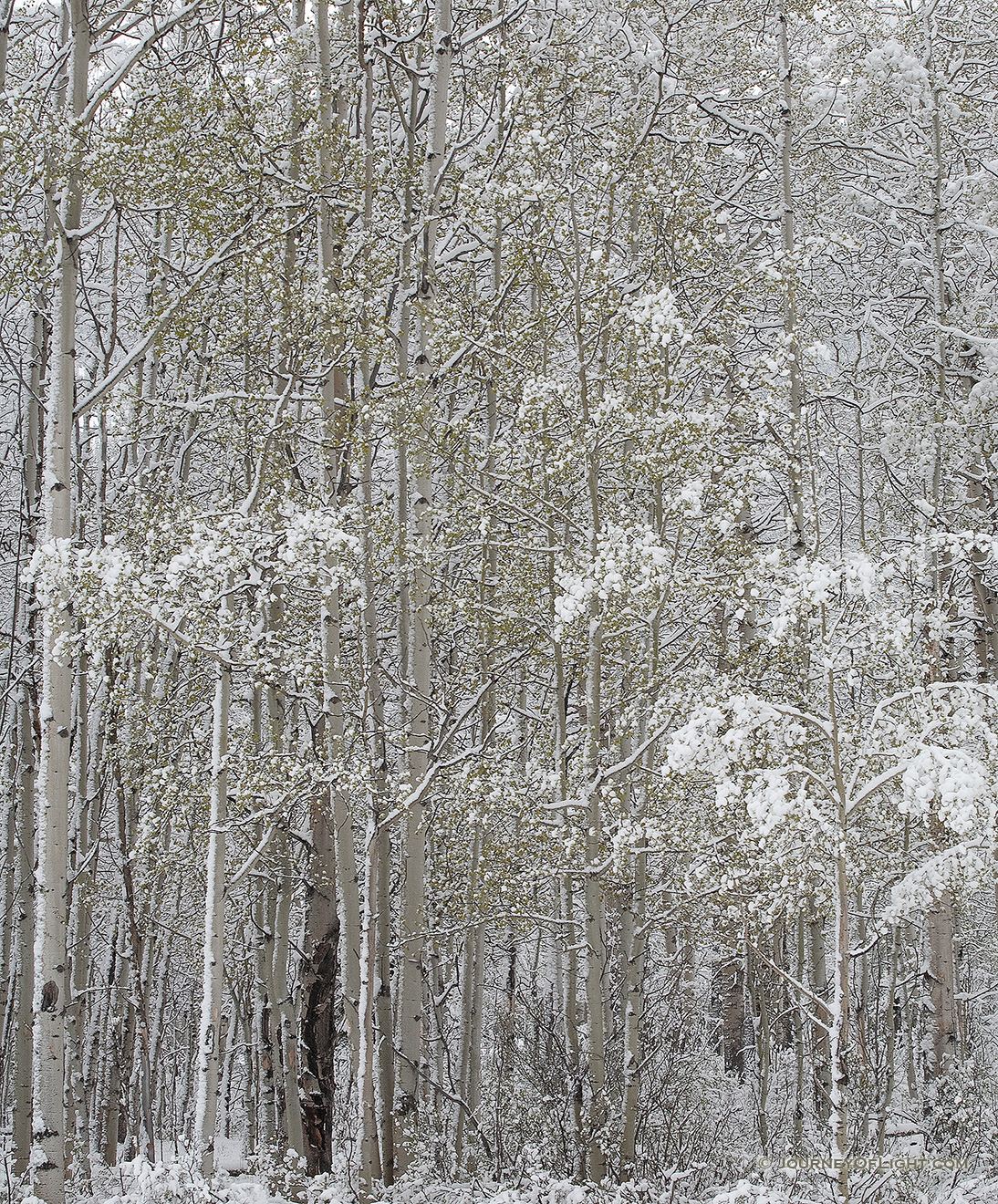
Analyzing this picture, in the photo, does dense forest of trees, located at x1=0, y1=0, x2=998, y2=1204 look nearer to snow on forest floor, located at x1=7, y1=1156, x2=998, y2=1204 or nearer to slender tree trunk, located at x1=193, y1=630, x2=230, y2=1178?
slender tree trunk, located at x1=193, y1=630, x2=230, y2=1178

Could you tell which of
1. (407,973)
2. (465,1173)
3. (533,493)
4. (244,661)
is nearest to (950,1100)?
(465,1173)

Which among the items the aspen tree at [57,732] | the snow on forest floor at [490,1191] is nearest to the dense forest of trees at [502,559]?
the aspen tree at [57,732]

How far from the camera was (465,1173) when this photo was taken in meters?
7.95

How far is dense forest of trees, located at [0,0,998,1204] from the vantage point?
6.54 meters

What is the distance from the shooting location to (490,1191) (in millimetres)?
7039

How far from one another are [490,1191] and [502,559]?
5844mm

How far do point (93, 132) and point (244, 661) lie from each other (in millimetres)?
3990

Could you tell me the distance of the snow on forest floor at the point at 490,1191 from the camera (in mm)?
6254

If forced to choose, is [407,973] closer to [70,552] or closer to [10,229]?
[70,552]

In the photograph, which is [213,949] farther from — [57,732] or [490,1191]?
[490,1191]

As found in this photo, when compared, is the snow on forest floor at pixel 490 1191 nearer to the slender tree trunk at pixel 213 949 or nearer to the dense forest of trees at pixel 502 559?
the dense forest of trees at pixel 502 559

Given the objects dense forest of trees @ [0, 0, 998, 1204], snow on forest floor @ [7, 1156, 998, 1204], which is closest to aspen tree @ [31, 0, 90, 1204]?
dense forest of trees @ [0, 0, 998, 1204]

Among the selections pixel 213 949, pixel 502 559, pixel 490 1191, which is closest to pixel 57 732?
pixel 213 949

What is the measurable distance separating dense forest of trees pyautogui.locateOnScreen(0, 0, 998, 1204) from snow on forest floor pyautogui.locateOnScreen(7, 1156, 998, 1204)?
203 mm
